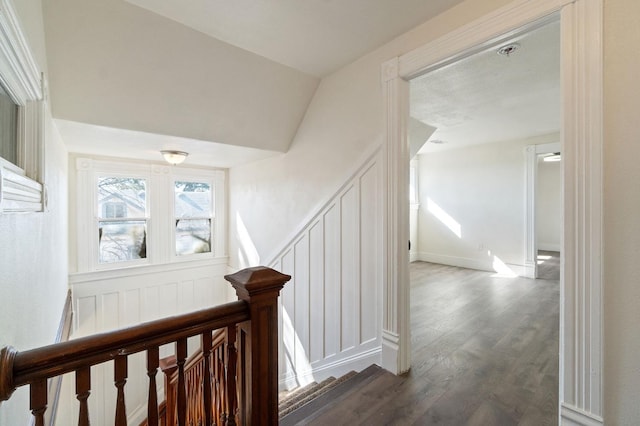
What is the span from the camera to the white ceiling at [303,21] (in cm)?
173

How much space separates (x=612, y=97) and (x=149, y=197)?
5.00m

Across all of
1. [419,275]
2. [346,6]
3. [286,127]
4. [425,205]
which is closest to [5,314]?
[346,6]

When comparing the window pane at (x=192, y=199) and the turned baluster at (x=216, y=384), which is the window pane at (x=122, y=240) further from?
the turned baluster at (x=216, y=384)

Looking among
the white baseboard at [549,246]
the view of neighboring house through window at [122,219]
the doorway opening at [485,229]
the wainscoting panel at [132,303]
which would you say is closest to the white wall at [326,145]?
the doorway opening at [485,229]

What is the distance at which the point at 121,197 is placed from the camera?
13.4ft

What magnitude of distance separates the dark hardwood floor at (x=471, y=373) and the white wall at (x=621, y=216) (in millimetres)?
533

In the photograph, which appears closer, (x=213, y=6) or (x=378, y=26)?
(x=213, y=6)

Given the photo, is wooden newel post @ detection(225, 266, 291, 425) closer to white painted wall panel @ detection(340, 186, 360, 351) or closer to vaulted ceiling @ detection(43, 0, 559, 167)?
white painted wall panel @ detection(340, 186, 360, 351)

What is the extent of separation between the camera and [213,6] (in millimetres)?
1758

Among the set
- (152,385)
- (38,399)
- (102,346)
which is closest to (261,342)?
(152,385)

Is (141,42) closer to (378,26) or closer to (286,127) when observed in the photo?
(286,127)

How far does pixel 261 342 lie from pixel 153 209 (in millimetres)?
3985

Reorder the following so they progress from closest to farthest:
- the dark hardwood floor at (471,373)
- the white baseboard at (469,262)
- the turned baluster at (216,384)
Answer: the dark hardwood floor at (471,373) < the turned baluster at (216,384) < the white baseboard at (469,262)

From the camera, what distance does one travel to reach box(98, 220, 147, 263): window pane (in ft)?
12.9
